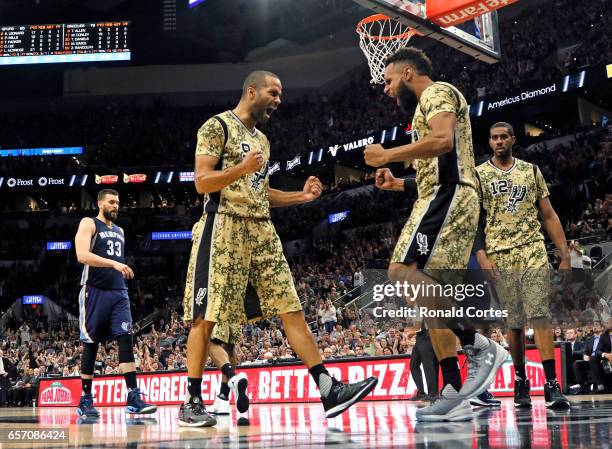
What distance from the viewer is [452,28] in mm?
8648

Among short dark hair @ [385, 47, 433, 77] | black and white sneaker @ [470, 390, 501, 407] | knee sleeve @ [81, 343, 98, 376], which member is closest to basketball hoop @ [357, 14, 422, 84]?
knee sleeve @ [81, 343, 98, 376]

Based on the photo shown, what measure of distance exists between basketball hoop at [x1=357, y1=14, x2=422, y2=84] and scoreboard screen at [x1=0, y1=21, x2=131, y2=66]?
14.5 m

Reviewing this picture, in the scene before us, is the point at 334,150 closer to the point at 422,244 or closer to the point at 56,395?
the point at 56,395

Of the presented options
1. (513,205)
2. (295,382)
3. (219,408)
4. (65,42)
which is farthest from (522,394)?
(65,42)

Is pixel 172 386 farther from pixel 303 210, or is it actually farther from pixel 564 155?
pixel 303 210

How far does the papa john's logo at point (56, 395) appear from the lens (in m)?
13.9

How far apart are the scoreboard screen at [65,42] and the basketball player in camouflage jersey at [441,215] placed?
82.0 ft

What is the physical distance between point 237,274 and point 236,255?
0.37 ft

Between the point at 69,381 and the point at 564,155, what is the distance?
14.1 meters

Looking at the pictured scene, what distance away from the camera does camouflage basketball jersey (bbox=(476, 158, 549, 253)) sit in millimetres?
5273

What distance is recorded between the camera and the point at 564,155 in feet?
62.4

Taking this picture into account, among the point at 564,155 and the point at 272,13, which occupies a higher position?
the point at 272,13

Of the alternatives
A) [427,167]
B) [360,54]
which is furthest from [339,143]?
[427,167]

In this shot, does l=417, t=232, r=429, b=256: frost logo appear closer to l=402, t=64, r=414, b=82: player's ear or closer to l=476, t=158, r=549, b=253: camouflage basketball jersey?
l=402, t=64, r=414, b=82: player's ear
